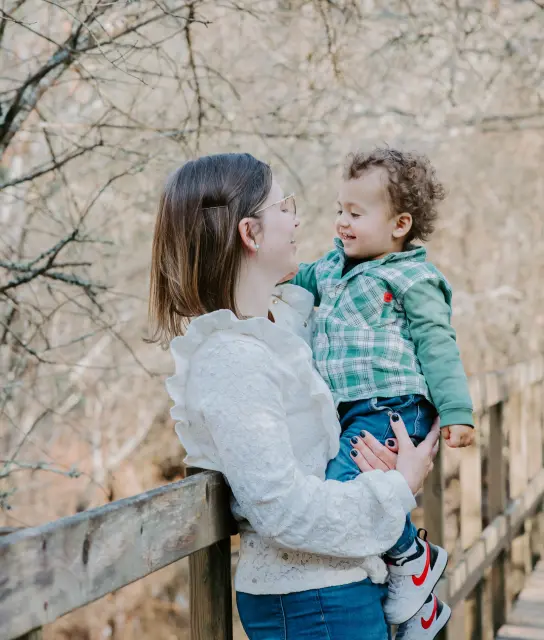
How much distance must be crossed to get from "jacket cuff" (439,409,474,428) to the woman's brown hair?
0.50 metres

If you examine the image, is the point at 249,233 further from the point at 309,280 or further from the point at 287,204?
the point at 309,280

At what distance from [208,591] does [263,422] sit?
0.40 metres

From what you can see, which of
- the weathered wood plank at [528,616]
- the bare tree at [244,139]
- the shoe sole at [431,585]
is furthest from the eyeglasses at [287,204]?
the bare tree at [244,139]

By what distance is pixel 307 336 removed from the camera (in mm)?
2061

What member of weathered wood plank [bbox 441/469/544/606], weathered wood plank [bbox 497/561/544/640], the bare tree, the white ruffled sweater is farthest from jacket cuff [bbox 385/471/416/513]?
the bare tree

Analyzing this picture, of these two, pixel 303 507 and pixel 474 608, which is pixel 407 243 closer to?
pixel 303 507

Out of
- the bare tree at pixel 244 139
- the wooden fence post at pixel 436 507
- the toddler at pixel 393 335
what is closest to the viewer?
the toddler at pixel 393 335

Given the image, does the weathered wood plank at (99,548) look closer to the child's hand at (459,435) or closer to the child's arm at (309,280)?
the child's hand at (459,435)

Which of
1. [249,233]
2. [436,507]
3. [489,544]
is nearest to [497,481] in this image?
[489,544]

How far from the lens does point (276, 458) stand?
4.85ft

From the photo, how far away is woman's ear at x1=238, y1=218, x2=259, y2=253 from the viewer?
5.62 feet

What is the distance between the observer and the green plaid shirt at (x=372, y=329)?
1895 mm

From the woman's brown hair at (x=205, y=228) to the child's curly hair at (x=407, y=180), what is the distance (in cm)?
42

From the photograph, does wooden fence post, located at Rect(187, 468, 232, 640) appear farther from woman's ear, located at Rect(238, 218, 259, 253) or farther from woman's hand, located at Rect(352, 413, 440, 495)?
woman's ear, located at Rect(238, 218, 259, 253)
